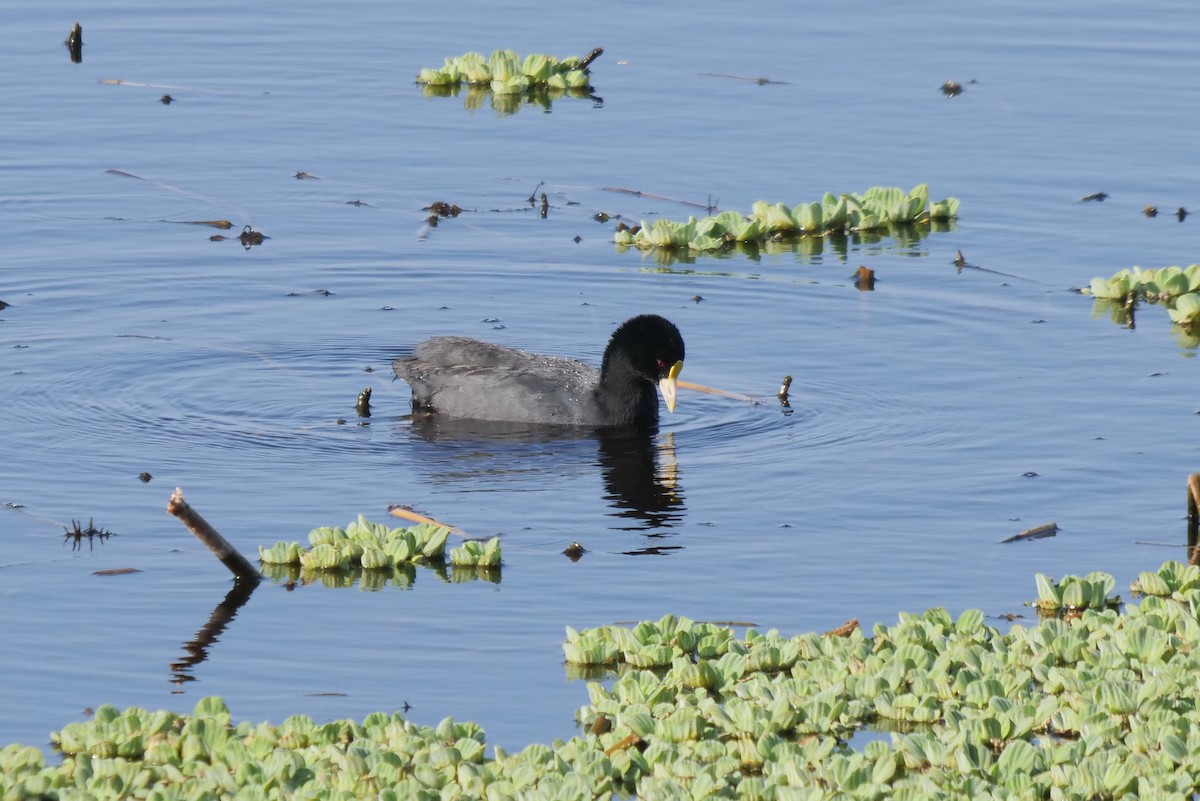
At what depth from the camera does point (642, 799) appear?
23.7ft

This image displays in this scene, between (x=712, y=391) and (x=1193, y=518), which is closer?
(x=1193, y=518)

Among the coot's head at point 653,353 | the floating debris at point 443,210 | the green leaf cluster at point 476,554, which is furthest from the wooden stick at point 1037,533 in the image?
the floating debris at point 443,210

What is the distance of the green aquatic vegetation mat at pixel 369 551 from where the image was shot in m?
9.79

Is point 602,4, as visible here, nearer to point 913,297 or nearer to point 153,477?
point 913,297

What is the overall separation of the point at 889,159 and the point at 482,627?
1048 cm

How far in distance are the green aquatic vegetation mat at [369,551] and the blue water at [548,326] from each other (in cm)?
20

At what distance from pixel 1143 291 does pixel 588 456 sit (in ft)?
17.1

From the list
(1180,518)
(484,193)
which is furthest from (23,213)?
(1180,518)

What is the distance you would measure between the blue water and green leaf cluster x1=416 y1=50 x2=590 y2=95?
13.6 inches

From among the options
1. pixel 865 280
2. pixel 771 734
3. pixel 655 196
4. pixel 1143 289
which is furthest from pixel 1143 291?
pixel 771 734

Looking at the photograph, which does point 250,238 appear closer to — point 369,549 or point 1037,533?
point 369,549

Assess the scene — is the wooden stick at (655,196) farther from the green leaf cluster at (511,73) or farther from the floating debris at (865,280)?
the green leaf cluster at (511,73)

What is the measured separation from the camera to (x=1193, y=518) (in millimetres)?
10258

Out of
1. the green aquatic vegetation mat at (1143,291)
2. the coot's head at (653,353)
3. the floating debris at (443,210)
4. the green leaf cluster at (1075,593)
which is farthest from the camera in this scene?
the floating debris at (443,210)
